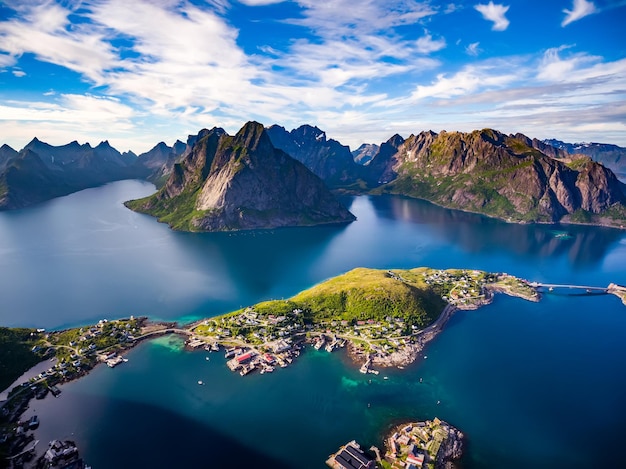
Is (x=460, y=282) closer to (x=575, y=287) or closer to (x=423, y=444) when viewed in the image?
(x=575, y=287)

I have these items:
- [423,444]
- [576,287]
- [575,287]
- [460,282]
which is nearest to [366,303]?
[460,282]

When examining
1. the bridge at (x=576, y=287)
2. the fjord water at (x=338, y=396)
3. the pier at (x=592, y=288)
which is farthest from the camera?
the bridge at (x=576, y=287)

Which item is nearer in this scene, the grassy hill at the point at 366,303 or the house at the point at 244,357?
the house at the point at 244,357

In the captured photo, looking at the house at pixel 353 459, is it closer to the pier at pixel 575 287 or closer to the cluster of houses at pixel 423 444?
the cluster of houses at pixel 423 444

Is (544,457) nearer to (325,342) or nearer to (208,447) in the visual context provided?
(325,342)

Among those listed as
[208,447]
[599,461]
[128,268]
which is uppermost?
[128,268]

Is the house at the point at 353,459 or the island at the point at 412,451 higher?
the house at the point at 353,459

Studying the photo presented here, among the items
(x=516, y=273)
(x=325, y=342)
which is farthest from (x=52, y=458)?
(x=516, y=273)

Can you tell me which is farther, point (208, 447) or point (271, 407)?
point (271, 407)

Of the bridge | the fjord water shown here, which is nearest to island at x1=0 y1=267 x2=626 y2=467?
the fjord water

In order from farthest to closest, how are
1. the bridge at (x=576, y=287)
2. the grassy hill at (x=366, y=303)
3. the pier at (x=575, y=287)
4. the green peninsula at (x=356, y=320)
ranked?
the bridge at (x=576, y=287), the pier at (x=575, y=287), the grassy hill at (x=366, y=303), the green peninsula at (x=356, y=320)

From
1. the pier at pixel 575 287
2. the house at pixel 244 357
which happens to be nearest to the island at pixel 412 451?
the house at pixel 244 357
